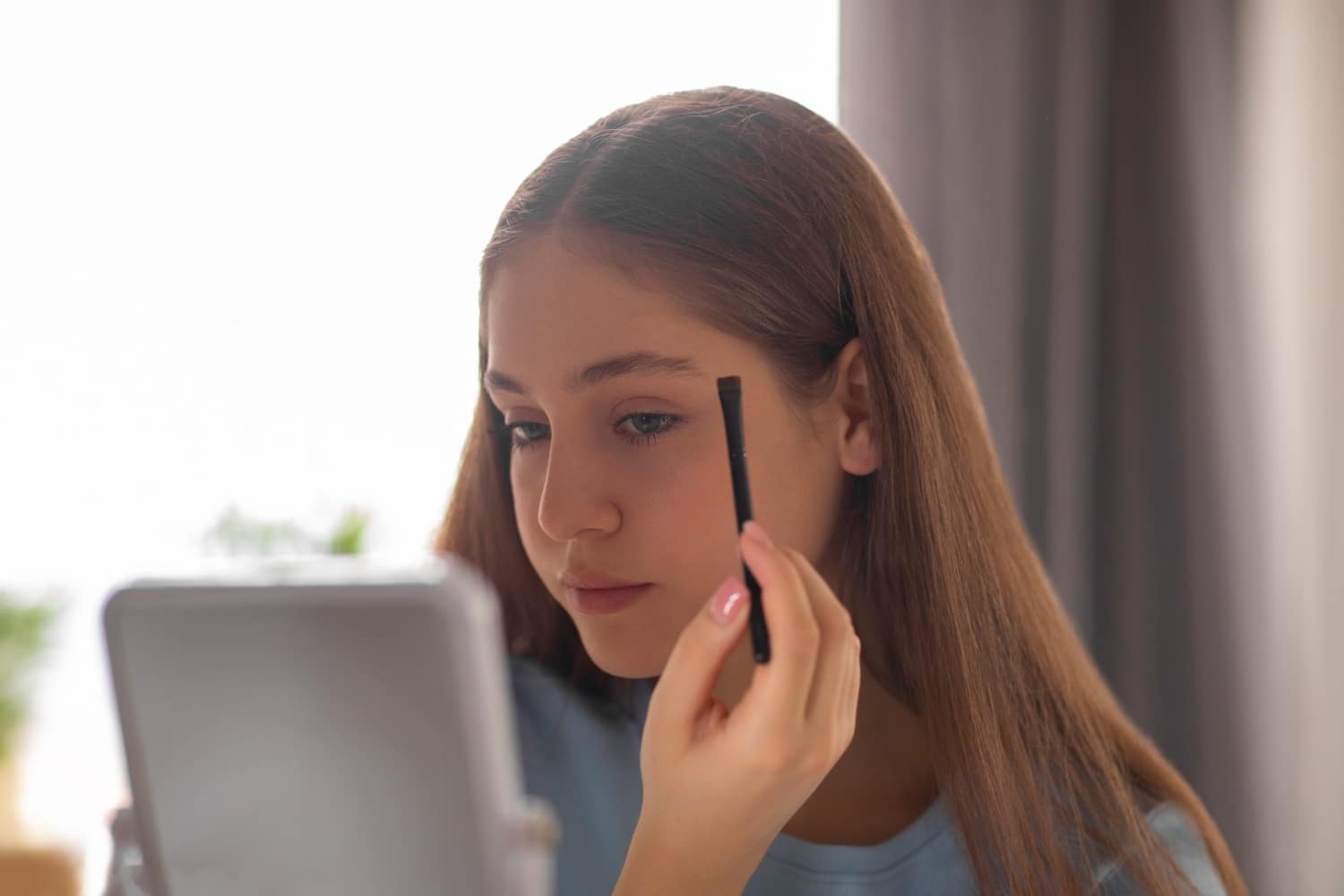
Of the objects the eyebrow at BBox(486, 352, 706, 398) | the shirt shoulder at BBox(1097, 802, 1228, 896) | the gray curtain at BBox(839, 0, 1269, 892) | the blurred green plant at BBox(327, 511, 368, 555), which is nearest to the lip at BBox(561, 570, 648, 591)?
the eyebrow at BBox(486, 352, 706, 398)

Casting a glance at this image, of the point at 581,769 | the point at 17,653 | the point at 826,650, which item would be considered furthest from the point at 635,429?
the point at 17,653

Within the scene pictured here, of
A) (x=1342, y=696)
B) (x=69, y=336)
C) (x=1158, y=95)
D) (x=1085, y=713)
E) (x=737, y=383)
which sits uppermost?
(x=1158, y=95)

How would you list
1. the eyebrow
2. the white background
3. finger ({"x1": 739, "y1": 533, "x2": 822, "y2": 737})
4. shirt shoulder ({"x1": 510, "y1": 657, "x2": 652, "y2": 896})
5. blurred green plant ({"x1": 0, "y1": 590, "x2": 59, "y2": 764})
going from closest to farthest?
1. finger ({"x1": 739, "y1": 533, "x2": 822, "y2": 737})
2. the eyebrow
3. shirt shoulder ({"x1": 510, "y1": 657, "x2": 652, "y2": 896})
4. the white background
5. blurred green plant ({"x1": 0, "y1": 590, "x2": 59, "y2": 764})

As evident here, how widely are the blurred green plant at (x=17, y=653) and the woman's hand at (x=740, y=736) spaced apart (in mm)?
1429

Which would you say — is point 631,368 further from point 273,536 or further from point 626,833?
point 273,536

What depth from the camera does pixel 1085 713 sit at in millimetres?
902

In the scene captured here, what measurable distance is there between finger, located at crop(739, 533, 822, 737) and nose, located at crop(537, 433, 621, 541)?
0.18 metres

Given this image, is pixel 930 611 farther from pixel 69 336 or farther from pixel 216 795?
pixel 69 336

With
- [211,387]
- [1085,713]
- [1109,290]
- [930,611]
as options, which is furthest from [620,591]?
[211,387]

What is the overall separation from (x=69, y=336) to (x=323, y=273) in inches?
15.6

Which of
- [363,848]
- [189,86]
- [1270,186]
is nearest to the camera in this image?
[363,848]

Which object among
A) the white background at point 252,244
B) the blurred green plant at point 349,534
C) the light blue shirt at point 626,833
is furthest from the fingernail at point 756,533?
the blurred green plant at point 349,534

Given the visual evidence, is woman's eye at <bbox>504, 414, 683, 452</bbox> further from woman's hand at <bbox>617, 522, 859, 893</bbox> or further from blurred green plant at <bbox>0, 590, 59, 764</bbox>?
blurred green plant at <bbox>0, 590, 59, 764</bbox>

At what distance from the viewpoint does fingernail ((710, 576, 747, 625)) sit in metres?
0.61
